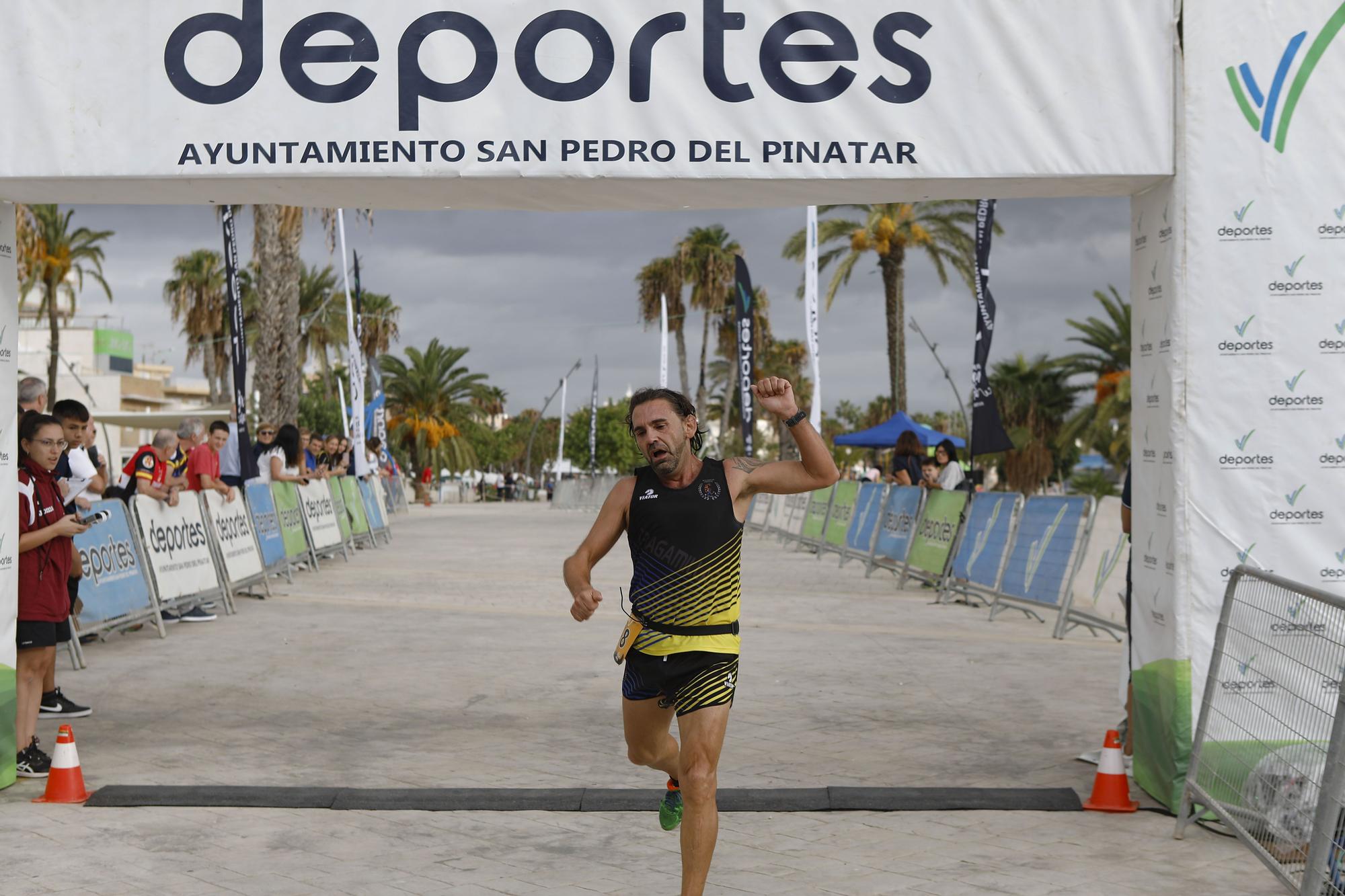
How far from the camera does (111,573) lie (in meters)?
10.8

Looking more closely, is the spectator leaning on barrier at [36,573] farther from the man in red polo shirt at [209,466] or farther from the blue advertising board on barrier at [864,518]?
the blue advertising board on barrier at [864,518]

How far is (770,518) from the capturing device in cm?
2905

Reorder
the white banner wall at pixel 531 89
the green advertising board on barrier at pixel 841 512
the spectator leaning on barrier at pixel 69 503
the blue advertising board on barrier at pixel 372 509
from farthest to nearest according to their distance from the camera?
the blue advertising board on barrier at pixel 372 509 → the green advertising board on barrier at pixel 841 512 → the spectator leaning on barrier at pixel 69 503 → the white banner wall at pixel 531 89

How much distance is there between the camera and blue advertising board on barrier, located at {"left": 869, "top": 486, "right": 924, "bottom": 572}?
1706 centimetres

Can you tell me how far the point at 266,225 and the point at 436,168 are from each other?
18.6 meters

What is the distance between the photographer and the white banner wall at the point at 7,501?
647 centimetres

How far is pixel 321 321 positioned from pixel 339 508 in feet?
131

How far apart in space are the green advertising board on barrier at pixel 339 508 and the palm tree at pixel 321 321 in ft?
109

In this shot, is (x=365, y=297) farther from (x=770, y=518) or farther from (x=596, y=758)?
(x=596, y=758)

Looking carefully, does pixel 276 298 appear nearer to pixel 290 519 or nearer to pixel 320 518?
pixel 320 518

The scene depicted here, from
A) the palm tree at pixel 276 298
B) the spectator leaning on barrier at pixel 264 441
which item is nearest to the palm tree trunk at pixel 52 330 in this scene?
the palm tree at pixel 276 298

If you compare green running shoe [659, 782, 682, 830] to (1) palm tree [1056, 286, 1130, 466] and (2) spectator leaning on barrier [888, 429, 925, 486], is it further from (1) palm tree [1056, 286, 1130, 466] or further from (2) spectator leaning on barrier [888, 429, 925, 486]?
(1) palm tree [1056, 286, 1130, 466]

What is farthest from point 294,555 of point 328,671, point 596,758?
point 596,758

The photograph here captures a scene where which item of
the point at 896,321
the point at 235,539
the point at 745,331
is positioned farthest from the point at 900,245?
the point at 235,539
